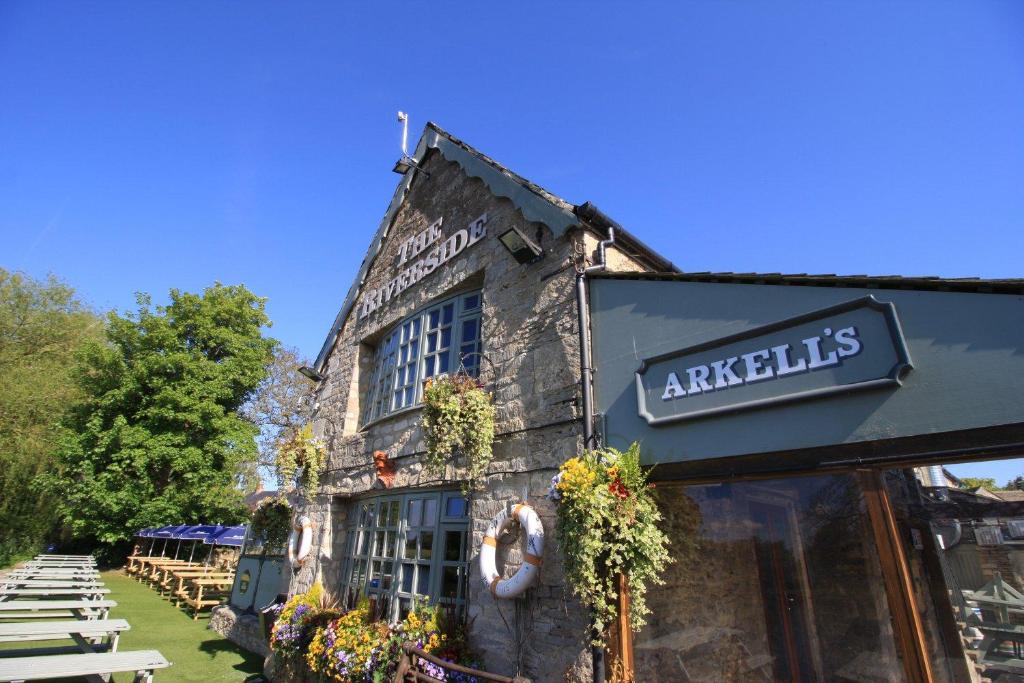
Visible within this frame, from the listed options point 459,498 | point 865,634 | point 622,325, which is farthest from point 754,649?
point 459,498

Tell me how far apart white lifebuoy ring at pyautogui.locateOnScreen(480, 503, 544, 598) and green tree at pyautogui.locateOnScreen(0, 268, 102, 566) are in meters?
22.2

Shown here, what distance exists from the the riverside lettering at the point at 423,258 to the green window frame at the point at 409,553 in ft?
11.2

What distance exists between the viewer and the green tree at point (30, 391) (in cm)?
1894

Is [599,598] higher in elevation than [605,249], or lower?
lower

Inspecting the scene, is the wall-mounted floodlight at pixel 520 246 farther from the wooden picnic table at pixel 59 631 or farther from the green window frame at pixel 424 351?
the wooden picnic table at pixel 59 631

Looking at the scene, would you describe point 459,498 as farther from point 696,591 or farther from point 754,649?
point 754,649

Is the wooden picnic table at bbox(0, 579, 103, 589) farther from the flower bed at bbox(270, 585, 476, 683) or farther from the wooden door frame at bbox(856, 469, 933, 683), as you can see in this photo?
the wooden door frame at bbox(856, 469, 933, 683)

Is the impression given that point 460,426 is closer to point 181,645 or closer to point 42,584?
point 181,645

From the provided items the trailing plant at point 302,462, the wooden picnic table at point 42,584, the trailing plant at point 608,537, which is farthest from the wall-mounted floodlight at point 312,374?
the trailing plant at point 608,537

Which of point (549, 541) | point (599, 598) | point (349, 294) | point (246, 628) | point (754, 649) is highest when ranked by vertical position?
point (349, 294)

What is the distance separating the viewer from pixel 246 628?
9.43 metres

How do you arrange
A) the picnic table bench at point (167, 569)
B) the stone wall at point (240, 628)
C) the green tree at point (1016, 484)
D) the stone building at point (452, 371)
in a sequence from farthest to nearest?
the picnic table bench at point (167, 569), the stone wall at point (240, 628), the stone building at point (452, 371), the green tree at point (1016, 484)

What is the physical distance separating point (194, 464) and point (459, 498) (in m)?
18.2

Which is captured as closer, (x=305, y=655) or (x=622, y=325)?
(x=622, y=325)
